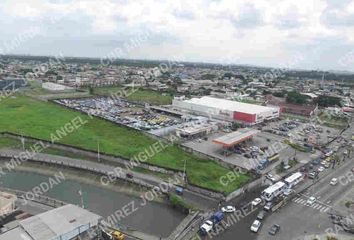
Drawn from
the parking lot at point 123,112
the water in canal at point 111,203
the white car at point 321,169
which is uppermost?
the parking lot at point 123,112

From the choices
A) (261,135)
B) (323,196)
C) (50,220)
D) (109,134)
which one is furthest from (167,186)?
(261,135)

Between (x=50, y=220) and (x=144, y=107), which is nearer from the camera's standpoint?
(x=50, y=220)

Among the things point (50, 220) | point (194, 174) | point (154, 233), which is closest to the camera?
point (50, 220)

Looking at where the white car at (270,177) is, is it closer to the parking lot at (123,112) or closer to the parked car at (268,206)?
the parked car at (268,206)

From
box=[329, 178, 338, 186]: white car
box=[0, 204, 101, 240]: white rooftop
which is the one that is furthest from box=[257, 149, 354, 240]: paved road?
box=[0, 204, 101, 240]: white rooftop

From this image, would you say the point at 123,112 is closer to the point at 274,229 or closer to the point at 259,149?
the point at 259,149

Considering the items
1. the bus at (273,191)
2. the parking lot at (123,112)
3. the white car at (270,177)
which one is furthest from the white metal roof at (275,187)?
the parking lot at (123,112)

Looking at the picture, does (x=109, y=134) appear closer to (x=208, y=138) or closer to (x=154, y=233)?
(x=208, y=138)
